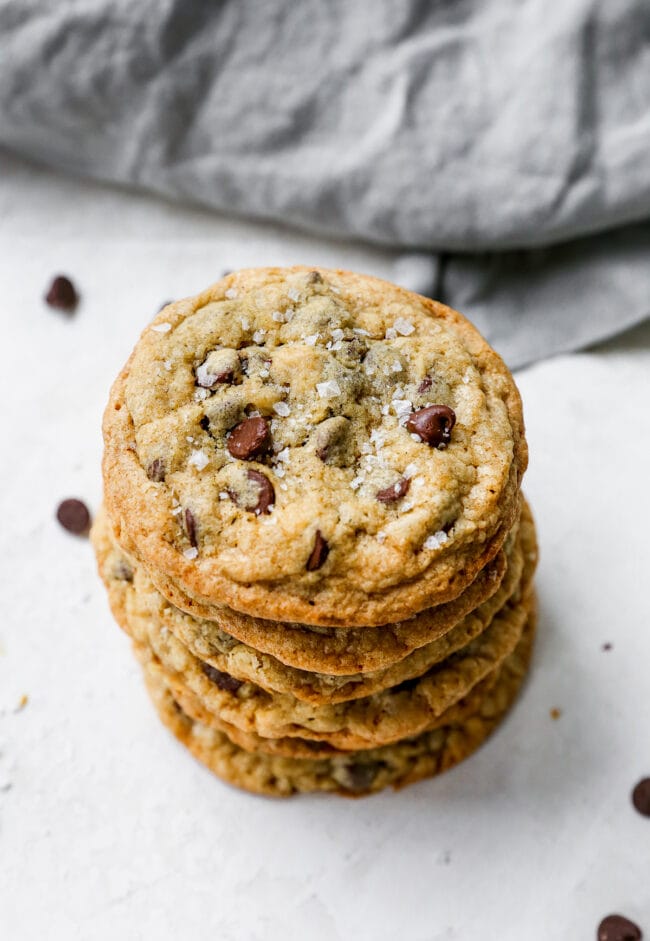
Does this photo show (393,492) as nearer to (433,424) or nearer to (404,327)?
(433,424)

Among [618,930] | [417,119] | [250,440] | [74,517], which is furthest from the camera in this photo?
[417,119]

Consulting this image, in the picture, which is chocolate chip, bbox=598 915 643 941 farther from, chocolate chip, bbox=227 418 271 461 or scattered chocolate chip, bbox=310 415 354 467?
chocolate chip, bbox=227 418 271 461

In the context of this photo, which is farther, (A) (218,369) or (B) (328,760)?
(B) (328,760)

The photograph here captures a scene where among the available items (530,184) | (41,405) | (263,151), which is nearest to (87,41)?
(263,151)

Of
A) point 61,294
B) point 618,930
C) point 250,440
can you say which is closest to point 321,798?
point 618,930

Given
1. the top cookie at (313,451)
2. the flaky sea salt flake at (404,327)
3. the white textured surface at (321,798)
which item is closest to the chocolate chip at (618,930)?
the white textured surface at (321,798)

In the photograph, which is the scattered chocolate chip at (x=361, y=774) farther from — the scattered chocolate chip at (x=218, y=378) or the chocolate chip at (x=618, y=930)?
the scattered chocolate chip at (x=218, y=378)

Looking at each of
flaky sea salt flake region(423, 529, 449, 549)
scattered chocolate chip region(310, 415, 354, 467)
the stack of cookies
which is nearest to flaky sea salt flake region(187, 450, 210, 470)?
the stack of cookies


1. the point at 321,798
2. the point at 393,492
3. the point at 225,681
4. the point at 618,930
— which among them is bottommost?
the point at 618,930
